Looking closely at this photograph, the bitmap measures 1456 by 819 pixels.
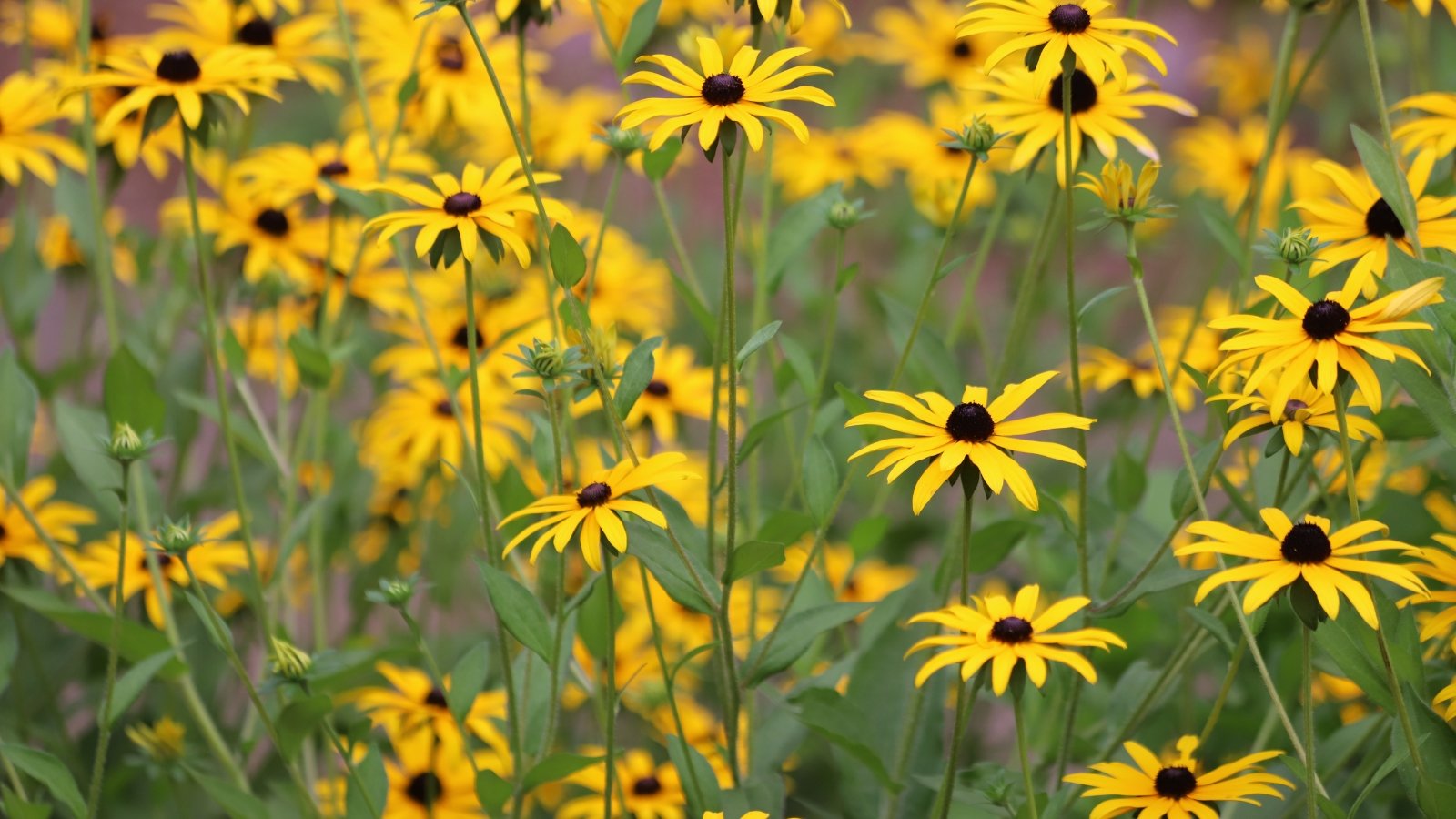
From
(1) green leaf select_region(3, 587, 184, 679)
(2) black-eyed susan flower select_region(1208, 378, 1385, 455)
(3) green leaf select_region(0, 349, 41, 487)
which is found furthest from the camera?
(3) green leaf select_region(0, 349, 41, 487)

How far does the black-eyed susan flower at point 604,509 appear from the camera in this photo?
0.88 metres

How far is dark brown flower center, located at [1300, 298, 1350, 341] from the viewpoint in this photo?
878mm

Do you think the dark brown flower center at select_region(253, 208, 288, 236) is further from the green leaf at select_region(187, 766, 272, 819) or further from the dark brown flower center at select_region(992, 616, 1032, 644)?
the dark brown flower center at select_region(992, 616, 1032, 644)

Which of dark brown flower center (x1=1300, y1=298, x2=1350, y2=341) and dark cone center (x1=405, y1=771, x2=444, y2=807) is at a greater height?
dark brown flower center (x1=1300, y1=298, x2=1350, y2=341)

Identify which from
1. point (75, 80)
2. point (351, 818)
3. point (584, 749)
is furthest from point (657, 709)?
point (75, 80)

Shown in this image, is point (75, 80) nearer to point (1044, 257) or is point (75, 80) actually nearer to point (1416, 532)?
point (1044, 257)

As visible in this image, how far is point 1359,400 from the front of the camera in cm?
104

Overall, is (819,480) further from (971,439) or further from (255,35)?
(255,35)

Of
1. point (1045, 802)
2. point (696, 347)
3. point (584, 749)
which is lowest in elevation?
point (584, 749)

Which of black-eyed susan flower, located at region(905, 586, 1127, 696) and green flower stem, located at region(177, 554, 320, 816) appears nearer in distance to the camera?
black-eyed susan flower, located at region(905, 586, 1127, 696)

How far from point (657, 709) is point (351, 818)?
425mm

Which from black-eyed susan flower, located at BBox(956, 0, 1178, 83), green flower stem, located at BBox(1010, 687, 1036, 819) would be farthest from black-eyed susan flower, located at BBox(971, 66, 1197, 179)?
green flower stem, located at BBox(1010, 687, 1036, 819)

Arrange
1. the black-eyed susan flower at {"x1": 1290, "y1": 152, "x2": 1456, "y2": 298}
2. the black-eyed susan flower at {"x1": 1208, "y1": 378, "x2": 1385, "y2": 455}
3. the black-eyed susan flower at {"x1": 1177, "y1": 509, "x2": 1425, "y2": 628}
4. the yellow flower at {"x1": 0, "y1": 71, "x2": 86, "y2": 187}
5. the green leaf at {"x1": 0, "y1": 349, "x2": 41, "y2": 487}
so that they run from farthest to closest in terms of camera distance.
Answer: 1. the yellow flower at {"x1": 0, "y1": 71, "x2": 86, "y2": 187}
2. the green leaf at {"x1": 0, "y1": 349, "x2": 41, "y2": 487}
3. the black-eyed susan flower at {"x1": 1290, "y1": 152, "x2": 1456, "y2": 298}
4. the black-eyed susan flower at {"x1": 1208, "y1": 378, "x2": 1385, "y2": 455}
5. the black-eyed susan flower at {"x1": 1177, "y1": 509, "x2": 1425, "y2": 628}

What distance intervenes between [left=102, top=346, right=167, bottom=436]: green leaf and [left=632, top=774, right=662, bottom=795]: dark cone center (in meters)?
0.53
